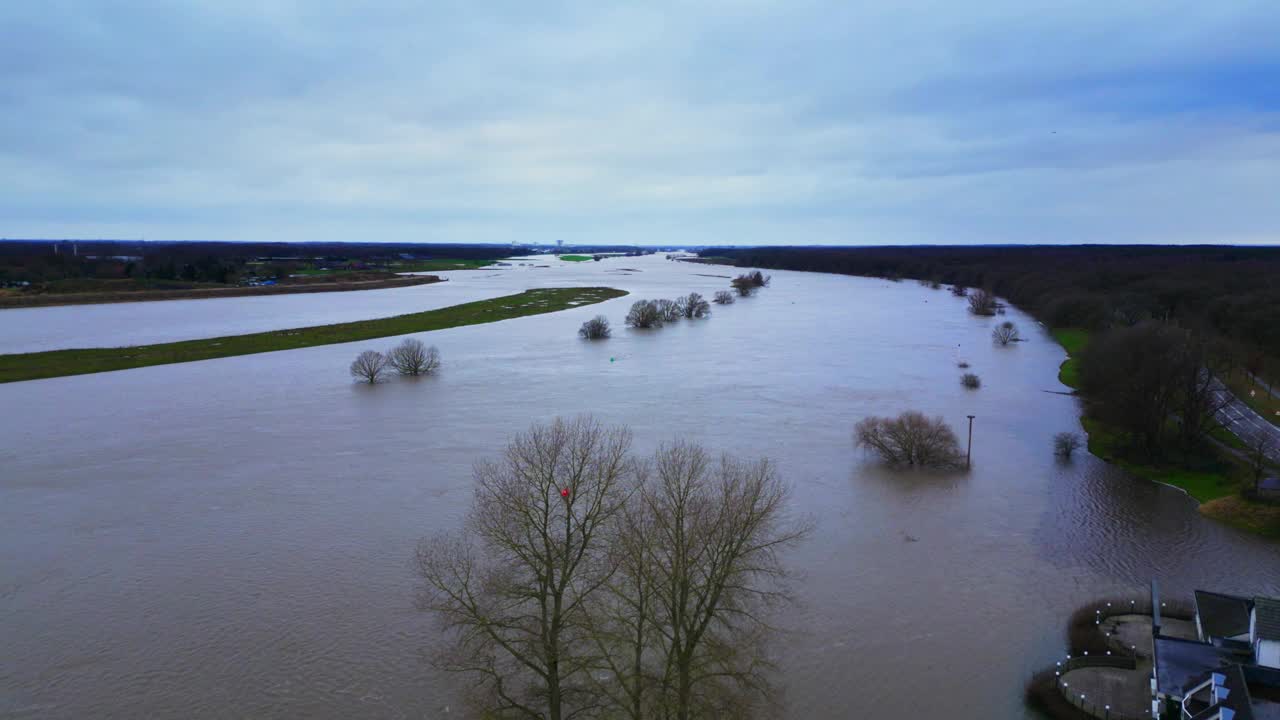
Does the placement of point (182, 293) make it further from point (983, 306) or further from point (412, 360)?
point (983, 306)

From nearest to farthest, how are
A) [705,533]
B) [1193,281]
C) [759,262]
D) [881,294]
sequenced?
[705,533]
[1193,281]
[881,294]
[759,262]

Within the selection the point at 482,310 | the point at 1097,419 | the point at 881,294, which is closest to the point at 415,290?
the point at 482,310

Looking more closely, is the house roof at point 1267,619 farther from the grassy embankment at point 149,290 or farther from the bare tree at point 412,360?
the grassy embankment at point 149,290

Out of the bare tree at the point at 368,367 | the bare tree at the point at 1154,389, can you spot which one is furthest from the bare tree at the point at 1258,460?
the bare tree at the point at 368,367

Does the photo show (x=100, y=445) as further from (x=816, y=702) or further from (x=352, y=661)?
(x=816, y=702)

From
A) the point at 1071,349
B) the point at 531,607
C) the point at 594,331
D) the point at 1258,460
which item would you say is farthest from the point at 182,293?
the point at 1258,460

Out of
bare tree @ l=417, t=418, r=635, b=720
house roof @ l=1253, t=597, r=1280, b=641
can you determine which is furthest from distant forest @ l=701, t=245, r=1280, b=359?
bare tree @ l=417, t=418, r=635, b=720

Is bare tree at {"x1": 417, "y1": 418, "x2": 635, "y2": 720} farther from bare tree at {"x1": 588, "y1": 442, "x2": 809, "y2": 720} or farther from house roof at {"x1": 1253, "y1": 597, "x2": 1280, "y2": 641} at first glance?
house roof at {"x1": 1253, "y1": 597, "x2": 1280, "y2": 641}
